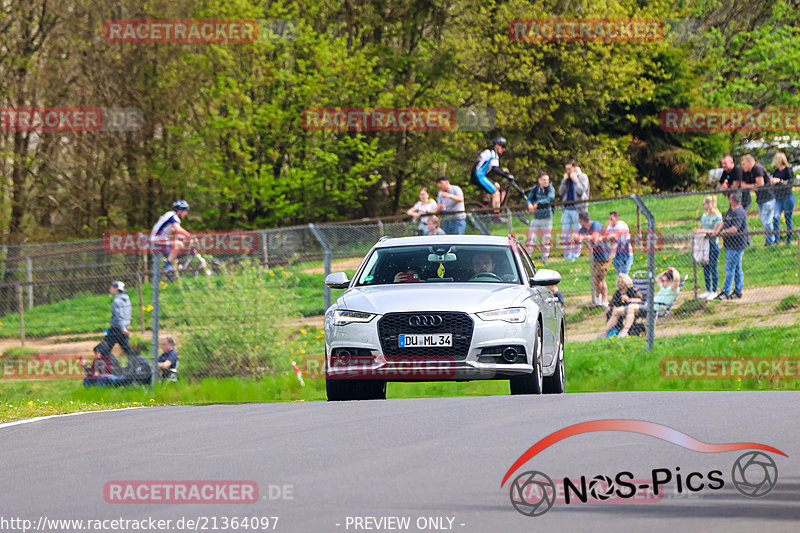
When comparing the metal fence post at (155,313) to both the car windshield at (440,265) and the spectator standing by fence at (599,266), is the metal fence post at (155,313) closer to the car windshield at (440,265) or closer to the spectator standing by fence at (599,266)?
the spectator standing by fence at (599,266)

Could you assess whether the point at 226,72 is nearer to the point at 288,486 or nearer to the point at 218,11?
the point at 218,11

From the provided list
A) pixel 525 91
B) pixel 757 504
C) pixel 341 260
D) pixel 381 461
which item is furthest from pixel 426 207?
pixel 525 91

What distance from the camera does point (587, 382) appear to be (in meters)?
18.4

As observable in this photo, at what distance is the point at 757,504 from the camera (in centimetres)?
775

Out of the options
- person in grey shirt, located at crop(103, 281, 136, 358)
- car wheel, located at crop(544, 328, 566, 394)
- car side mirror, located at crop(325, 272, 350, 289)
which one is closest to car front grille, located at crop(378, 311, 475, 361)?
car side mirror, located at crop(325, 272, 350, 289)

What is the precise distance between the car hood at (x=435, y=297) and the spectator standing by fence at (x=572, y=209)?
268 inches

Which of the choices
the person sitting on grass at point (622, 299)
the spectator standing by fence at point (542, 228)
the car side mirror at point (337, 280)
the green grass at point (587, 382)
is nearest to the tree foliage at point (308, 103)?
the spectator standing by fence at point (542, 228)

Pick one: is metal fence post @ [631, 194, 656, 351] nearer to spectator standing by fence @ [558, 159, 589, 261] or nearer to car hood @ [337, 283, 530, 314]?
spectator standing by fence @ [558, 159, 589, 261]

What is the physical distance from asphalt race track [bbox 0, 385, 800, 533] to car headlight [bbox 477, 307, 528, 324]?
0.79m

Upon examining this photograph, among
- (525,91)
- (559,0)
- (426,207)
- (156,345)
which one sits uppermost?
(559,0)

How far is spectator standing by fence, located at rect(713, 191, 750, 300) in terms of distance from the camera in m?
19.5

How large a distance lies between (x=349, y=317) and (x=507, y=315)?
1.53 metres

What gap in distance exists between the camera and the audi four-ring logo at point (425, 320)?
503 inches

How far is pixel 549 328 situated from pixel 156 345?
332 inches
